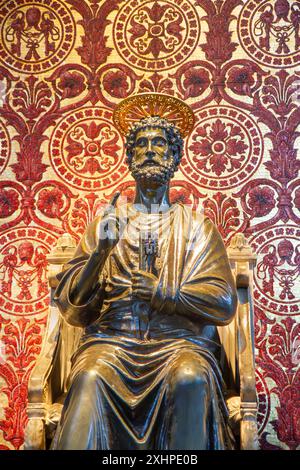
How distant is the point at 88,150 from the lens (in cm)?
488

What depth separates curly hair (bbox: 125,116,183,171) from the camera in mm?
4156

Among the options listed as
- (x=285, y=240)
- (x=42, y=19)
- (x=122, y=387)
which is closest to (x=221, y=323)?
(x=122, y=387)

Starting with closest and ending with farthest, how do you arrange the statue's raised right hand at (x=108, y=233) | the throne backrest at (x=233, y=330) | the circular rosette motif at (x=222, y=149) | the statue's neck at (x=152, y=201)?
the statue's raised right hand at (x=108, y=233), the throne backrest at (x=233, y=330), the statue's neck at (x=152, y=201), the circular rosette motif at (x=222, y=149)

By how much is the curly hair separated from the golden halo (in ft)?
0.13

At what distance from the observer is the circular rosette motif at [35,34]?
504 cm

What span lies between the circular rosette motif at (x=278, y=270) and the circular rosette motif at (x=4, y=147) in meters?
1.34

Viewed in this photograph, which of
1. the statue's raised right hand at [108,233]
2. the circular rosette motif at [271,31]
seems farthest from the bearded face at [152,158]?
the circular rosette motif at [271,31]

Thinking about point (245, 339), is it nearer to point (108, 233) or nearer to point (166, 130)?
point (108, 233)

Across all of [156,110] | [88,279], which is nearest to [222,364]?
[88,279]

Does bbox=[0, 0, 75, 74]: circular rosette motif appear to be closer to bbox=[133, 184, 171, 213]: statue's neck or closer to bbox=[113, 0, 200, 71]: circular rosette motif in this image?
bbox=[113, 0, 200, 71]: circular rosette motif

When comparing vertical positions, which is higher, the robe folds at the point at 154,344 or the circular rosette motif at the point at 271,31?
the circular rosette motif at the point at 271,31

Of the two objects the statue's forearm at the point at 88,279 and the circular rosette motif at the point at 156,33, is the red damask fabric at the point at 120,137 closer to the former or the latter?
the circular rosette motif at the point at 156,33

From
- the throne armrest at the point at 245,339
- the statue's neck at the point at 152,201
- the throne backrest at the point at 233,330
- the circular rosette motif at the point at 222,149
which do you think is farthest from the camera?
the circular rosette motif at the point at 222,149

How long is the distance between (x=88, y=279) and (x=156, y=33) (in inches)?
71.7
